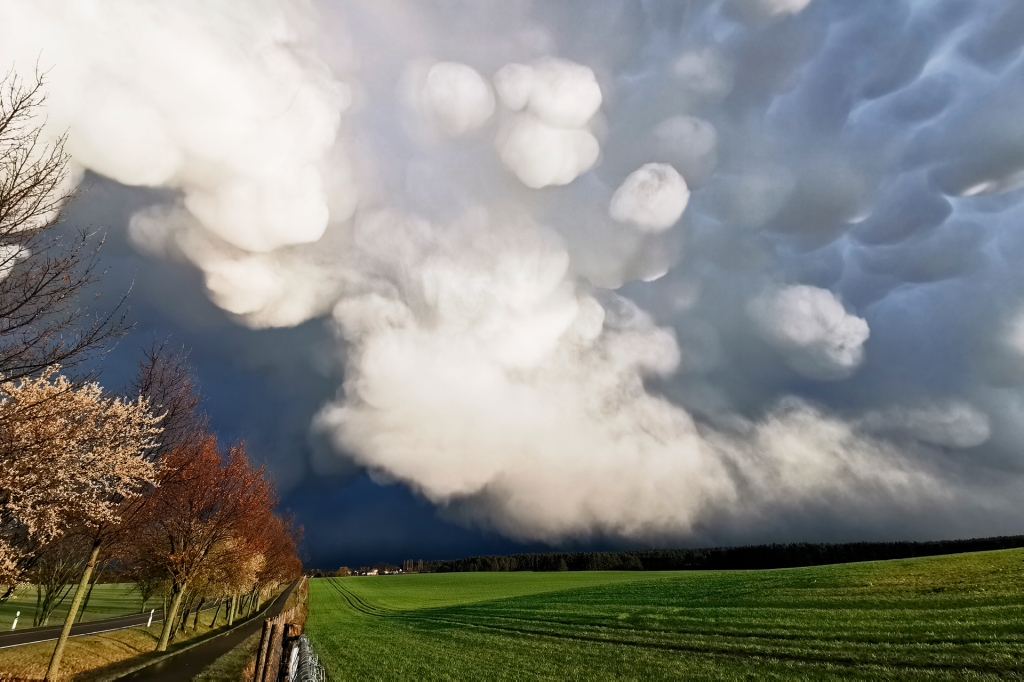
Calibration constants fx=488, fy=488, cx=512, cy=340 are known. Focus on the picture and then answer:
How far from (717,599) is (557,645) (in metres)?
15.9

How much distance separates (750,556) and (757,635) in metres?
133

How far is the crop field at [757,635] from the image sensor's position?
1814 cm

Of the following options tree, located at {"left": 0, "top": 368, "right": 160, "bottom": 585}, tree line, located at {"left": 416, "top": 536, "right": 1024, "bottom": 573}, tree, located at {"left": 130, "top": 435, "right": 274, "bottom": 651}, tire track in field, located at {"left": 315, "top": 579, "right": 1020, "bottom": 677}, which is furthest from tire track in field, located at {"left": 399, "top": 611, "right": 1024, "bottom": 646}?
tree line, located at {"left": 416, "top": 536, "right": 1024, "bottom": 573}

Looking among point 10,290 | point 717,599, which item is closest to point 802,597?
point 717,599

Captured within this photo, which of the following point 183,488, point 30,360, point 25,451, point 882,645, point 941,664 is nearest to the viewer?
point 30,360

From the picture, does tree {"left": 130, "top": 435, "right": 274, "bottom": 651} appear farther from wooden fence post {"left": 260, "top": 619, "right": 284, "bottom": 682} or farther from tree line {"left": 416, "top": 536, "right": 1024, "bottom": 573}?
tree line {"left": 416, "top": 536, "right": 1024, "bottom": 573}

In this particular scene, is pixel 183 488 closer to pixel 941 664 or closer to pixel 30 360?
pixel 30 360

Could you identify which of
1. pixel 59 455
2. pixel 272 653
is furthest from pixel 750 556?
pixel 59 455

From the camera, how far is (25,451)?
15242 mm

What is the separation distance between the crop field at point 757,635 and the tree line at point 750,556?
81034mm

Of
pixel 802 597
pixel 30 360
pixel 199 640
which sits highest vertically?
pixel 30 360

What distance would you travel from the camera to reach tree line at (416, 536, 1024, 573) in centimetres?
11219

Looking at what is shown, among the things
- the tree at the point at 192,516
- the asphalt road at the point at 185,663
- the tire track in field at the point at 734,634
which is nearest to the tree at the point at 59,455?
the tree at the point at 192,516

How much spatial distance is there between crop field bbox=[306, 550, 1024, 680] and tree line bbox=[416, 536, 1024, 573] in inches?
3190
